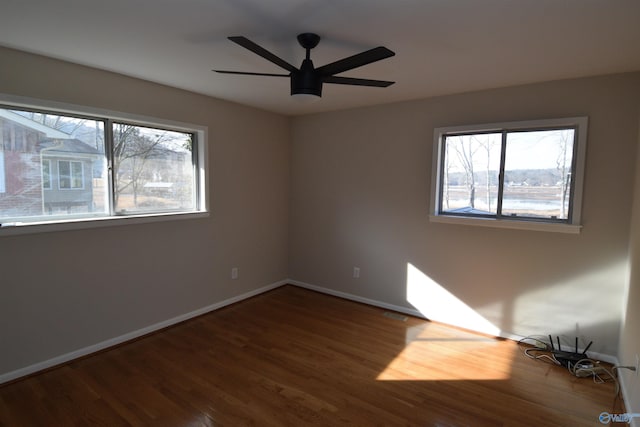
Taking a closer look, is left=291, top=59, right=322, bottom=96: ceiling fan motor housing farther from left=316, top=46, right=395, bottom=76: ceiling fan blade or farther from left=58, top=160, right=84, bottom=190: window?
left=58, top=160, right=84, bottom=190: window

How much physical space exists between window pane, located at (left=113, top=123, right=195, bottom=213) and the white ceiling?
57cm

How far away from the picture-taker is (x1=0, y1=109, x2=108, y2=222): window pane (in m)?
2.38

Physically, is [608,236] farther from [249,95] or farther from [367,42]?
[249,95]

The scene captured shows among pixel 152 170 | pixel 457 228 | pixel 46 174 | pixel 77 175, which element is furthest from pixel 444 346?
pixel 46 174

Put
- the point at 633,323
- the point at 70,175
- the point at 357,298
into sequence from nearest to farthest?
the point at 633,323 < the point at 70,175 < the point at 357,298

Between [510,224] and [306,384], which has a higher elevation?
[510,224]

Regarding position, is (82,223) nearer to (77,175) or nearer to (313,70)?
(77,175)

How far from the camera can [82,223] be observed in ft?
8.62

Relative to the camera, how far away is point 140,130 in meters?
3.07

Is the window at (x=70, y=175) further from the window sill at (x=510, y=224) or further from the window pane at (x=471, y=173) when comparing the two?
the window pane at (x=471, y=173)

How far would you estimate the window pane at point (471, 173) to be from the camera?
3230 millimetres

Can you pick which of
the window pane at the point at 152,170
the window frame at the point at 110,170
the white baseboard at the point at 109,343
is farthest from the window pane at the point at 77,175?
the white baseboard at the point at 109,343

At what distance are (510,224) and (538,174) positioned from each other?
0.51m

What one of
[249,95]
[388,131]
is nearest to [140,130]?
[249,95]
